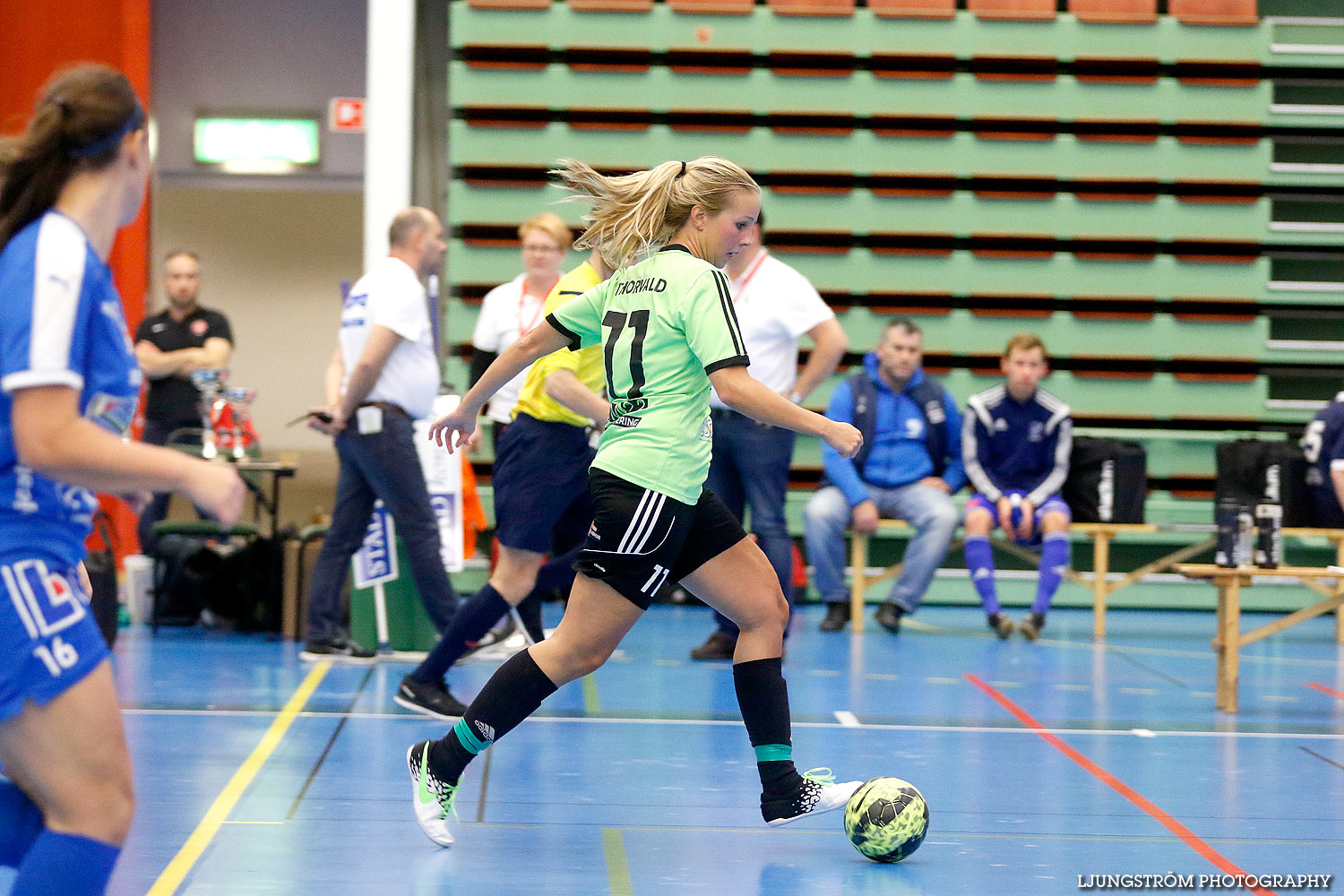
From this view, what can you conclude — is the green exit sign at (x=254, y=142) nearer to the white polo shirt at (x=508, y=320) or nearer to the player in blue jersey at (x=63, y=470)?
the white polo shirt at (x=508, y=320)

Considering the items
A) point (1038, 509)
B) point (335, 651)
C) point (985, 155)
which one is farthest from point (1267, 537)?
point (985, 155)

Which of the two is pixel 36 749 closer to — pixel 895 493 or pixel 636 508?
pixel 636 508

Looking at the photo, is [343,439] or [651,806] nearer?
[651,806]

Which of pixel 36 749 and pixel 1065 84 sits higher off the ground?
pixel 1065 84

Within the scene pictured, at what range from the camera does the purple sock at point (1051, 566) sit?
7504 mm

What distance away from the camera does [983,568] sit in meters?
7.59

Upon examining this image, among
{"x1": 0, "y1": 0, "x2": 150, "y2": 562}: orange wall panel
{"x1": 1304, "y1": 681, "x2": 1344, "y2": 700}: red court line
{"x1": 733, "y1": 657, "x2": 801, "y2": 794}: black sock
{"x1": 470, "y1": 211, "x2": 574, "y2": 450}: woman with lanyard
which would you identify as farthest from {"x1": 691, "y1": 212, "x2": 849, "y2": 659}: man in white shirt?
{"x1": 0, "y1": 0, "x2": 150, "y2": 562}: orange wall panel

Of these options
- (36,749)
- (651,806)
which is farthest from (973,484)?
(36,749)

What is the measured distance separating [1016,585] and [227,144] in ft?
24.5

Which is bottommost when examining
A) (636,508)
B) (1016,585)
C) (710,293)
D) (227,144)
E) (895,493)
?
(1016,585)

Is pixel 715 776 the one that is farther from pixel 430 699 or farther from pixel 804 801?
pixel 430 699

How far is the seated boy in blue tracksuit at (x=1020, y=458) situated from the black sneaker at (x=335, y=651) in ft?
10.9

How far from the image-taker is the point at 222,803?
362cm

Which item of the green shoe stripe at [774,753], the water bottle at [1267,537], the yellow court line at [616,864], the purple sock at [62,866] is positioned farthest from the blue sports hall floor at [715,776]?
the purple sock at [62,866]
